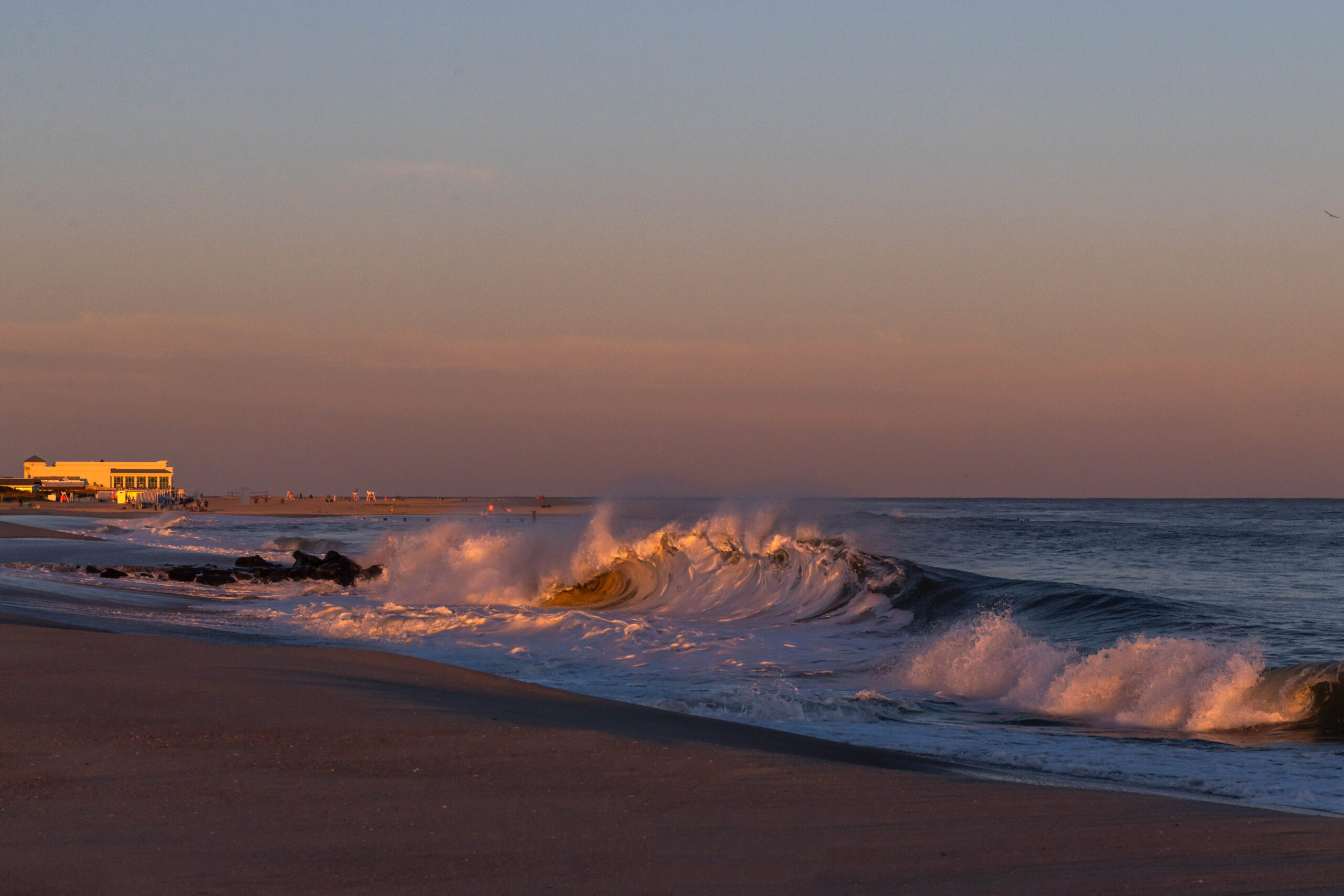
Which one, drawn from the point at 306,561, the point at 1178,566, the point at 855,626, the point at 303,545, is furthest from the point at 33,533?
the point at 1178,566

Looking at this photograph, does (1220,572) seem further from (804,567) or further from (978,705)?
(978,705)

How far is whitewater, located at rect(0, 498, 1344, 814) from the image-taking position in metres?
8.65

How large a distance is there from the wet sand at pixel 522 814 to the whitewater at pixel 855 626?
1573mm

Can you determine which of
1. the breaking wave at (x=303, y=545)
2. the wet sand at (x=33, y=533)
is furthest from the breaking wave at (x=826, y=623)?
the wet sand at (x=33, y=533)

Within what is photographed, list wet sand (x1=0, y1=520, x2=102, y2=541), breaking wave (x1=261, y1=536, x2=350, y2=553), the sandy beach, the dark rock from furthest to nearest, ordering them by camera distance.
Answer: the sandy beach < breaking wave (x1=261, y1=536, x2=350, y2=553) < wet sand (x1=0, y1=520, x2=102, y2=541) < the dark rock

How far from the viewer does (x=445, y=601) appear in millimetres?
22594

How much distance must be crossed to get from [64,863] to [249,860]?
0.64 metres

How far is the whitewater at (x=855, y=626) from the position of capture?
340 inches

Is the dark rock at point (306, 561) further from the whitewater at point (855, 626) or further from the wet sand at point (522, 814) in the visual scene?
the wet sand at point (522, 814)

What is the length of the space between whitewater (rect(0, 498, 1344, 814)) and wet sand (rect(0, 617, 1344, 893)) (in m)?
1.57

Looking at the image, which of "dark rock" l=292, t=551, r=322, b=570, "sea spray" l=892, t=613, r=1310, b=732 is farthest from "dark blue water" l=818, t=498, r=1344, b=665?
"dark rock" l=292, t=551, r=322, b=570

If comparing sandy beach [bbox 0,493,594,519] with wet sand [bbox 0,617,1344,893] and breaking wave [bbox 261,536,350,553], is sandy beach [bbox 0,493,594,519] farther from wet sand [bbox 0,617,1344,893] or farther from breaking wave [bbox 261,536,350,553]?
wet sand [bbox 0,617,1344,893]

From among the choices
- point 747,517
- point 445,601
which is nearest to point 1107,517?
point 747,517

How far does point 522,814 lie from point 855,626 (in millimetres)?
13101
